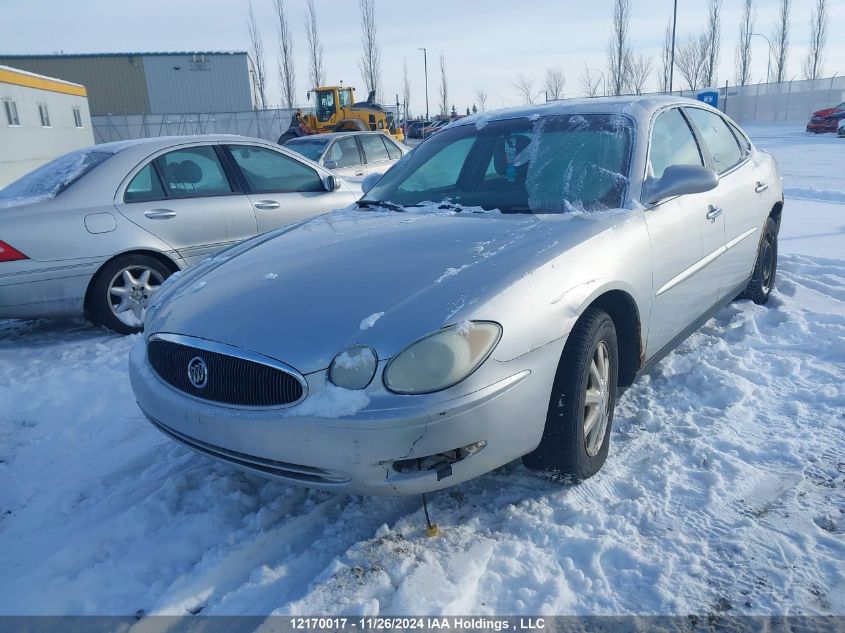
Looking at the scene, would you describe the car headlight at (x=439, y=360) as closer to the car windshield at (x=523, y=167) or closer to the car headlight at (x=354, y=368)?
the car headlight at (x=354, y=368)

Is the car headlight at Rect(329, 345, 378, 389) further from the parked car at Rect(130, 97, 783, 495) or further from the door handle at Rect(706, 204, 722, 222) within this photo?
the door handle at Rect(706, 204, 722, 222)

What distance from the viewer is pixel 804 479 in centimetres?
261

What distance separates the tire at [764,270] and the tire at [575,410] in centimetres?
251

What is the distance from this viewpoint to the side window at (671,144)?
329cm

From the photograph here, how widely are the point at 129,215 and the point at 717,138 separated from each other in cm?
416

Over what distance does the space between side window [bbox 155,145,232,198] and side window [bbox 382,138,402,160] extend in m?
5.08

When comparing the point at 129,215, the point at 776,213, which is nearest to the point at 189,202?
the point at 129,215

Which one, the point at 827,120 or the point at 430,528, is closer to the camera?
the point at 430,528

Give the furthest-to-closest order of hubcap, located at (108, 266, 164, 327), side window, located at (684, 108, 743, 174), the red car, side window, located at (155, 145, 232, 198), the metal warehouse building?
the metal warehouse building, the red car, side window, located at (155, 145, 232, 198), hubcap, located at (108, 266, 164, 327), side window, located at (684, 108, 743, 174)

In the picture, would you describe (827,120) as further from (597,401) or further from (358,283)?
(358,283)

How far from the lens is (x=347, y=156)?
980 cm

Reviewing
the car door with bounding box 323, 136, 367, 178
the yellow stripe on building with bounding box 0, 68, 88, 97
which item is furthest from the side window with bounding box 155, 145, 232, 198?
the yellow stripe on building with bounding box 0, 68, 88, 97

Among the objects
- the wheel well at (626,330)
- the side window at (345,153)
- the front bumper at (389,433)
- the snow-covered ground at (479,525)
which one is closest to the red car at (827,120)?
the side window at (345,153)

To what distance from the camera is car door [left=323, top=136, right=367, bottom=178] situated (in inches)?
372
